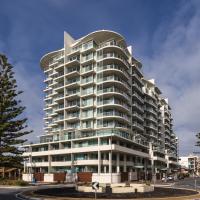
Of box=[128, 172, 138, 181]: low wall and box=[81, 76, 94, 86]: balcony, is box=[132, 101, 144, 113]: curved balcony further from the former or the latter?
box=[128, 172, 138, 181]: low wall

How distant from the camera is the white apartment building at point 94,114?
93.1 meters

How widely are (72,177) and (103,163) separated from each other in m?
8.52

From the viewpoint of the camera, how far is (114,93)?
9644cm

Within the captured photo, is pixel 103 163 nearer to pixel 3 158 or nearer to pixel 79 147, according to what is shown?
pixel 79 147

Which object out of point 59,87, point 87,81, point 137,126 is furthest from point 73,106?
point 137,126

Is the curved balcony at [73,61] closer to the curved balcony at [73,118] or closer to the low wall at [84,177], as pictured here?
the curved balcony at [73,118]

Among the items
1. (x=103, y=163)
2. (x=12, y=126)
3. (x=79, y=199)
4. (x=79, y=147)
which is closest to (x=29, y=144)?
(x=79, y=147)

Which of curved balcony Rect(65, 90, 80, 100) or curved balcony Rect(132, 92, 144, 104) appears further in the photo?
curved balcony Rect(132, 92, 144, 104)

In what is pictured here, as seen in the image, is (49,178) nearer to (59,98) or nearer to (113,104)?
(113,104)

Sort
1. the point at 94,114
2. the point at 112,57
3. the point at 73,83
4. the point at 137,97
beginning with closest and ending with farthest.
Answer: the point at 112,57, the point at 94,114, the point at 73,83, the point at 137,97

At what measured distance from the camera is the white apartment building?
93.1 metres

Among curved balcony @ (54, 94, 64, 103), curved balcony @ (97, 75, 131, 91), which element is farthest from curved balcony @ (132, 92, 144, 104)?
curved balcony @ (54, 94, 64, 103)

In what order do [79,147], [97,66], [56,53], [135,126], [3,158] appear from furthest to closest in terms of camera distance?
[56,53] < [135,126] < [97,66] < [79,147] < [3,158]

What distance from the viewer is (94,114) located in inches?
3954
